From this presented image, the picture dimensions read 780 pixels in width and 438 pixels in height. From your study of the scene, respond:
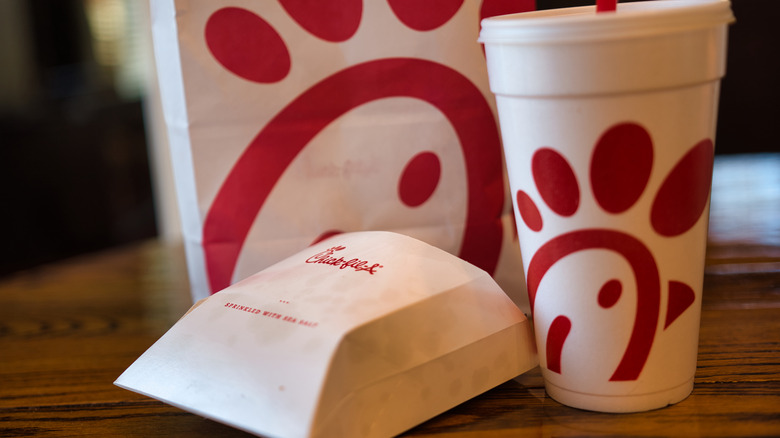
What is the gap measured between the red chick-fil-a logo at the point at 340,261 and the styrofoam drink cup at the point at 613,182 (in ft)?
0.38

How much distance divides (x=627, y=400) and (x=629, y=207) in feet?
0.46

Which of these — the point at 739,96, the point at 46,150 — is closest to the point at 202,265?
the point at 739,96

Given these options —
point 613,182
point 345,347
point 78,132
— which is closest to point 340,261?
point 345,347

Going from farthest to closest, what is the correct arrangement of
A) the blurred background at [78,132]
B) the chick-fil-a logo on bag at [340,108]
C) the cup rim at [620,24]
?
the blurred background at [78,132] → the chick-fil-a logo on bag at [340,108] → the cup rim at [620,24]

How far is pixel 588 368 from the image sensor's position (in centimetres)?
53

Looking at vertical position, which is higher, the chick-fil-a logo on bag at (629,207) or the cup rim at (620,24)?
the cup rim at (620,24)

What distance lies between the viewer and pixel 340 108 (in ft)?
2.31

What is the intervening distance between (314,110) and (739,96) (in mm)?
1227

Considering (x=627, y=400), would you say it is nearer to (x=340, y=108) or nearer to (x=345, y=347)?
(x=345, y=347)

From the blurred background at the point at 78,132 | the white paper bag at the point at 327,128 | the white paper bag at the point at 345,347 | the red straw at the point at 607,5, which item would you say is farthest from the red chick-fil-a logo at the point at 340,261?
the blurred background at the point at 78,132

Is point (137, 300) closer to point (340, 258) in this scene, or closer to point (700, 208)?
point (340, 258)

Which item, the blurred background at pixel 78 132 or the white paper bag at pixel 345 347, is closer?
the white paper bag at pixel 345 347

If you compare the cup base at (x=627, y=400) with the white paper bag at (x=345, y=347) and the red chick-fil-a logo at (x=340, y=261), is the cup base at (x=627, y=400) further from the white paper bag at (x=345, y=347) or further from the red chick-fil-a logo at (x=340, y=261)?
the red chick-fil-a logo at (x=340, y=261)

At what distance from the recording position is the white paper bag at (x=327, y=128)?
69cm
